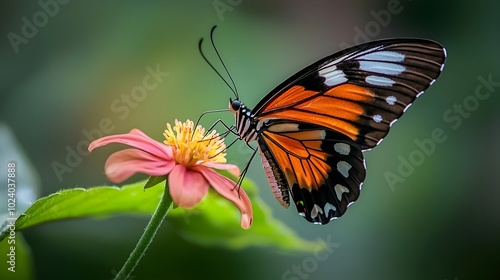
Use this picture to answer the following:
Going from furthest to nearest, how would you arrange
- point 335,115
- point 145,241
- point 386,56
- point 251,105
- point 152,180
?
point 251,105 < point 335,115 < point 386,56 < point 152,180 < point 145,241

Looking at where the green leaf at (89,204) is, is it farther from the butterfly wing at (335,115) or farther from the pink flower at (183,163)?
the butterfly wing at (335,115)

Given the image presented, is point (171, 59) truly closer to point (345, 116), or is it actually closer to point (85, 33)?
point (85, 33)

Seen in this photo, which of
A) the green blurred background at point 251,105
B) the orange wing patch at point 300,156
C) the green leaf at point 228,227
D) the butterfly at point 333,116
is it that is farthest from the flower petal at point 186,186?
the green blurred background at point 251,105

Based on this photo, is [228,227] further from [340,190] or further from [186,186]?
[186,186]

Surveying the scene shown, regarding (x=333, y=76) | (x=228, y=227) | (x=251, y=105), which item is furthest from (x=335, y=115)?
(x=251, y=105)

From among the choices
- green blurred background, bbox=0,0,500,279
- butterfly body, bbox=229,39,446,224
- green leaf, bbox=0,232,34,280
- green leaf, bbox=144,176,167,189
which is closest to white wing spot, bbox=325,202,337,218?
butterfly body, bbox=229,39,446,224

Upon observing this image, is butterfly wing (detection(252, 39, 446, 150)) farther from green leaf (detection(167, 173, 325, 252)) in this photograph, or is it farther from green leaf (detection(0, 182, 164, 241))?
green leaf (detection(0, 182, 164, 241))

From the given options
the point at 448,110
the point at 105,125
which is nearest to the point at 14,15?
the point at 105,125

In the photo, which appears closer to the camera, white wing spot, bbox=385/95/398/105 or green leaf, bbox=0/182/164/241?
green leaf, bbox=0/182/164/241

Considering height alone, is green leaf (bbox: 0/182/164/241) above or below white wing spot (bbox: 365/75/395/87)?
above
